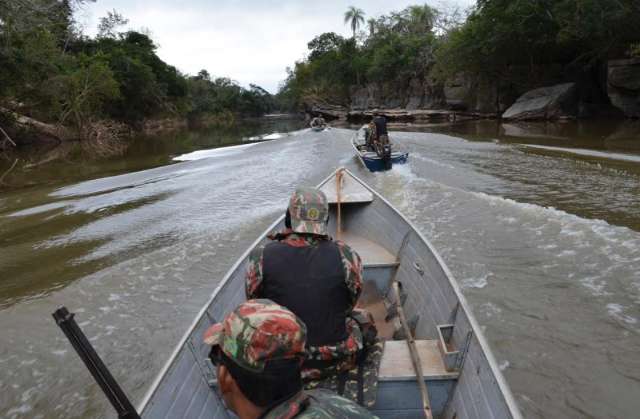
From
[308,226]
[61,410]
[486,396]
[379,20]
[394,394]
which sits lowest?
[61,410]

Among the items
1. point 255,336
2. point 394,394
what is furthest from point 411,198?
point 255,336

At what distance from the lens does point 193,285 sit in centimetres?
601

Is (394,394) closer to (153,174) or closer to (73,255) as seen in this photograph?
(73,255)

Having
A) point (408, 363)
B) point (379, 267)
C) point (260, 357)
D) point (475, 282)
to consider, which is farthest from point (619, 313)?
point (260, 357)

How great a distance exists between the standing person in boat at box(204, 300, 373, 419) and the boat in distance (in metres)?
1.14

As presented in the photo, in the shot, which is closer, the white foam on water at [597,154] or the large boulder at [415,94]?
the white foam on water at [597,154]

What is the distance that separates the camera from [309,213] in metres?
2.50

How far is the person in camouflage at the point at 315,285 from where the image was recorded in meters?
2.27

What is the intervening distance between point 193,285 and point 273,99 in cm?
12245

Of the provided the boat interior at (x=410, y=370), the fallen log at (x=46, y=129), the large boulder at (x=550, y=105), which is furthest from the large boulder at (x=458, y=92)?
the boat interior at (x=410, y=370)

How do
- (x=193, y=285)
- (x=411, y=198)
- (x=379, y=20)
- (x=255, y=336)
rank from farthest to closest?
1. (x=379, y=20)
2. (x=411, y=198)
3. (x=193, y=285)
4. (x=255, y=336)

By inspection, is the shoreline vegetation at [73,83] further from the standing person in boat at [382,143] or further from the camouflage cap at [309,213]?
the camouflage cap at [309,213]

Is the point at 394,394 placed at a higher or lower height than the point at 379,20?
lower

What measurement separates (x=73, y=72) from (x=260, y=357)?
114 ft
